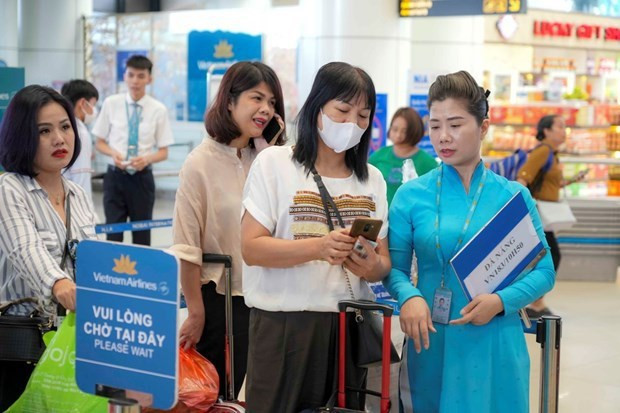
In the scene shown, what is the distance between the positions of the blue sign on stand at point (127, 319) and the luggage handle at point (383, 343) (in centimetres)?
72

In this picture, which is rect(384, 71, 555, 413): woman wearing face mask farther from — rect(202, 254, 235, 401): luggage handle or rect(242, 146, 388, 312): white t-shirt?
rect(202, 254, 235, 401): luggage handle

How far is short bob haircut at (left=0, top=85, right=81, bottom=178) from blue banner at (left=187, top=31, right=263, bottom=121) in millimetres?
9312

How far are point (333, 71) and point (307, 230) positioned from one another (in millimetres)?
477

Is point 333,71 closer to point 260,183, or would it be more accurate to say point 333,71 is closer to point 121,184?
point 260,183

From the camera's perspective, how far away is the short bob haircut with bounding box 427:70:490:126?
2.80 m

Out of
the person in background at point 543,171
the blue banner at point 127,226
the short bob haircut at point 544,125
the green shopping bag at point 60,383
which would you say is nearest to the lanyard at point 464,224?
the green shopping bag at point 60,383

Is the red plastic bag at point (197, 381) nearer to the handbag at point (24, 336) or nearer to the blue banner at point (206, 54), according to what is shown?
the handbag at point (24, 336)

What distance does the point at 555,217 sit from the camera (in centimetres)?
793

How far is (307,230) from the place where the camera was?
2.86 meters

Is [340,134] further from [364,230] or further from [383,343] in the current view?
[383,343]

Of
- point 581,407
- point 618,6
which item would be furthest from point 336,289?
point 618,6

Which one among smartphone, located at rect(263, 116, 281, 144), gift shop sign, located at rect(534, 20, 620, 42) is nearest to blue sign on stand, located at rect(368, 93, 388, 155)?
gift shop sign, located at rect(534, 20, 620, 42)

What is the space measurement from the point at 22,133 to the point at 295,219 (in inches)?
39.9

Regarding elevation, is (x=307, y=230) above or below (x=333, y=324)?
above
